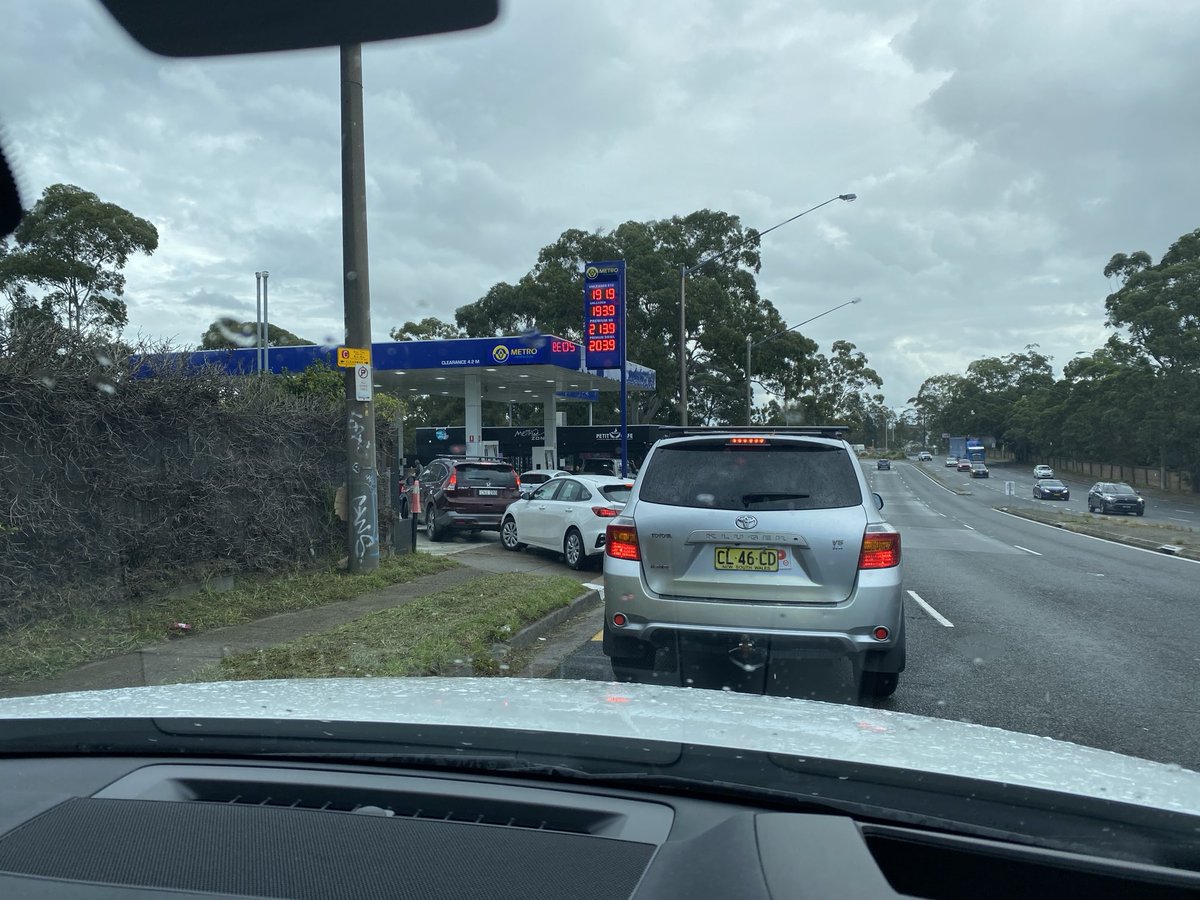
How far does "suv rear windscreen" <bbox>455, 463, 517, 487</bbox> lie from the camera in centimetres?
1808

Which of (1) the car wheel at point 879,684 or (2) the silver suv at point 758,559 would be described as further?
(1) the car wheel at point 879,684

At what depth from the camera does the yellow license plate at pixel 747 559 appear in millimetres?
5816

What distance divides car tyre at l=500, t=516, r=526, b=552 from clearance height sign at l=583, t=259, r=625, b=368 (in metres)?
6.56

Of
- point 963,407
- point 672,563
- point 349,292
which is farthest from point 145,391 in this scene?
point 963,407

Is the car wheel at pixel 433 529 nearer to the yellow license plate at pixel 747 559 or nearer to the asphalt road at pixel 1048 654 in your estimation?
the asphalt road at pixel 1048 654

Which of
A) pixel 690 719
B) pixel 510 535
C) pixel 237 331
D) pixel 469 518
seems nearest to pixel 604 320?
pixel 469 518

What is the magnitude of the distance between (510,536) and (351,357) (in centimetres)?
575

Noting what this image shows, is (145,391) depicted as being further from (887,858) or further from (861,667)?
(887,858)

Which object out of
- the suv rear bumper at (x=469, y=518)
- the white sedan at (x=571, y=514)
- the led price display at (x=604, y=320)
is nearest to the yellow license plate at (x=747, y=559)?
the white sedan at (x=571, y=514)

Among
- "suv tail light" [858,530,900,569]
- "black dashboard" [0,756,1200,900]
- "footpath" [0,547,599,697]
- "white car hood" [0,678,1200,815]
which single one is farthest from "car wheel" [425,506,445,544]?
"black dashboard" [0,756,1200,900]

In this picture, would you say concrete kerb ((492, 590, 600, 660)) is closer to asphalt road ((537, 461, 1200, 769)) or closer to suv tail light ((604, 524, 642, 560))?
asphalt road ((537, 461, 1200, 769))

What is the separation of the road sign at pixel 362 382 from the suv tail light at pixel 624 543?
5930mm

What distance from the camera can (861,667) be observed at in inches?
234

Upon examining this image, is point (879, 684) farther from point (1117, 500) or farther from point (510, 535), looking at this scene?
point (1117, 500)
